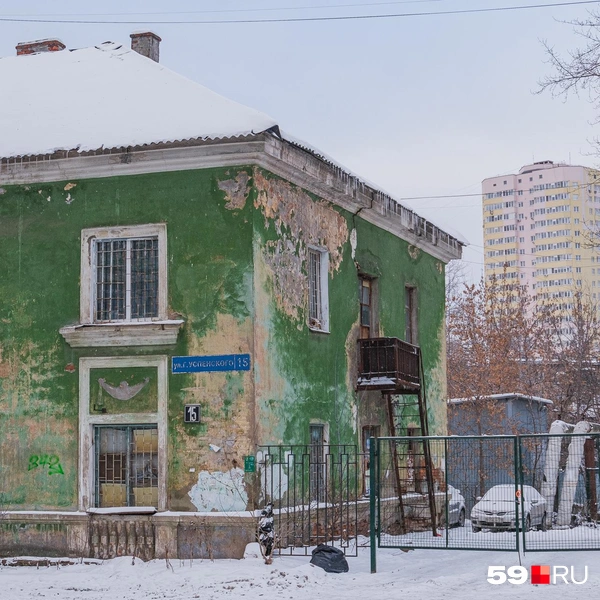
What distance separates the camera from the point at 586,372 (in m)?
40.6

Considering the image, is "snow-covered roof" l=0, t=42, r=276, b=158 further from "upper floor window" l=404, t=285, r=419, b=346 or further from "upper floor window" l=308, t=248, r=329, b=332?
"upper floor window" l=404, t=285, r=419, b=346

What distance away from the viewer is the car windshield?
22812 mm

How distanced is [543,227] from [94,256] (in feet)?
329

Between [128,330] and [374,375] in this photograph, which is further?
[374,375]

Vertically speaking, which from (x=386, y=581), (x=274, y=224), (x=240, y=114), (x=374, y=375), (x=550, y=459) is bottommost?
(x=386, y=581)

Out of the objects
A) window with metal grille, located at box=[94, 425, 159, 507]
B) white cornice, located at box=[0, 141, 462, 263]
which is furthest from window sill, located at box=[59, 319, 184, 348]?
white cornice, located at box=[0, 141, 462, 263]

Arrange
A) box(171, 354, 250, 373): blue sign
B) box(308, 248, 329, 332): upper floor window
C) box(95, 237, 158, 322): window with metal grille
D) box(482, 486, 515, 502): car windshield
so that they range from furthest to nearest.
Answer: box(482, 486, 515, 502): car windshield → box(308, 248, 329, 332): upper floor window → box(95, 237, 158, 322): window with metal grille → box(171, 354, 250, 373): blue sign

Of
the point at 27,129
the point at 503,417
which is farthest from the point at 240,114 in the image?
the point at 503,417

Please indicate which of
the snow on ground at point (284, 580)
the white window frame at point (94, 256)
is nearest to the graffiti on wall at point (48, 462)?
the snow on ground at point (284, 580)

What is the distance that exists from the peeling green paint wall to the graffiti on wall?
0.12 feet

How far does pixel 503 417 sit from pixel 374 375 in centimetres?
1910

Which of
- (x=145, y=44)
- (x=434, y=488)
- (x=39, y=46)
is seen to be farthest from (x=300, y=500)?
(x=39, y=46)

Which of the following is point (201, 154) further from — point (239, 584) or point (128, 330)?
point (239, 584)

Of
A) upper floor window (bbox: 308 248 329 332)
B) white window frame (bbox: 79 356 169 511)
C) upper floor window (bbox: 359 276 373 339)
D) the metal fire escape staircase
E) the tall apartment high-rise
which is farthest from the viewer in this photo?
the tall apartment high-rise
